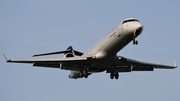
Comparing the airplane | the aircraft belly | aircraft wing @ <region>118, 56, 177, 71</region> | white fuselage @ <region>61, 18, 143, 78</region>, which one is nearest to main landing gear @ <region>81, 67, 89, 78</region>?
the airplane

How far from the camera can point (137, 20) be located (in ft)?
110

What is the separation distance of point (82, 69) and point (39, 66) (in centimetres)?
442

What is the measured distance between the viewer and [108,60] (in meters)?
34.8

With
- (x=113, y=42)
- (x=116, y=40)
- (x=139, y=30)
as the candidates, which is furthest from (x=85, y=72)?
(x=139, y=30)

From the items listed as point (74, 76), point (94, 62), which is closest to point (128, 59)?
point (94, 62)

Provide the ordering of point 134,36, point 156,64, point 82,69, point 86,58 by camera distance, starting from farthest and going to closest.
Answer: point 156,64 → point 82,69 → point 86,58 → point 134,36

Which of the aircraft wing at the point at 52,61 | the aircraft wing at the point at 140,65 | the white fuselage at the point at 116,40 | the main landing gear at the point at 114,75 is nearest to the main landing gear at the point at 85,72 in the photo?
the aircraft wing at the point at 52,61

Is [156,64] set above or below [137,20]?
below

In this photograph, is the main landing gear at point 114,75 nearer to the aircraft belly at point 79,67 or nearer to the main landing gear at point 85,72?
the aircraft belly at point 79,67

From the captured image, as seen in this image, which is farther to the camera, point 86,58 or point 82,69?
A: point 82,69

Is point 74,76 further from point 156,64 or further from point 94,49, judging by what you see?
point 156,64

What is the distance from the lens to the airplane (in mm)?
33031

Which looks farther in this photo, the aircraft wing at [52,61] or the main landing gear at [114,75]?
the main landing gear at [114,75]

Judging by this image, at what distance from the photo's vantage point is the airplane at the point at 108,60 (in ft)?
108
